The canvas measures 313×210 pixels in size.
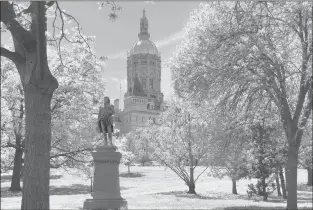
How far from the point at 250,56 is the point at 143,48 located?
154044 mm

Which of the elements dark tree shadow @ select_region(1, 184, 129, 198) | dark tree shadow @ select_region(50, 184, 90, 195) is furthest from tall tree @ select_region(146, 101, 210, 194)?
dark tree shadow @ select_region(1, 184, 129, 198)

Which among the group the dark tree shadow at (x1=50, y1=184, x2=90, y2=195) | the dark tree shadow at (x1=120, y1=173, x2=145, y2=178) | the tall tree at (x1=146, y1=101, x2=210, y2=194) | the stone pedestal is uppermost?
the tall tree at (x1=146, y1=101, x2=210, y2=194)

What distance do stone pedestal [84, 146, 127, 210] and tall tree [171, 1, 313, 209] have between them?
4.79 metres

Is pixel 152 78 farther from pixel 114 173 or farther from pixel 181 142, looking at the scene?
pixel 114 173

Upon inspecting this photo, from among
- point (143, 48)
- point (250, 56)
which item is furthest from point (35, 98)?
point (143, 48)

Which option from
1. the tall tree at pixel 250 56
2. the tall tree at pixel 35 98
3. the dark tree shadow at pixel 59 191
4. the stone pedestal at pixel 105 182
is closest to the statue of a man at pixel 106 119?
the stone pedestal at pixel 105 182

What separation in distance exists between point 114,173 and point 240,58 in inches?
255

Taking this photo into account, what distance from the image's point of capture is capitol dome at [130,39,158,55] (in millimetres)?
168750

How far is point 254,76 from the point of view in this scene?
56.2 ft

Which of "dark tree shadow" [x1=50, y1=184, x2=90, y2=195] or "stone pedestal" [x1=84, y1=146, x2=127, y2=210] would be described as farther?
"dark tree shadow" [x1=50, y1=184, x2=90, y2=195]

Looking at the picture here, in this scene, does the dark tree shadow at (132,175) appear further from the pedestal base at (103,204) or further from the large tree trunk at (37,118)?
the large tree trunk at (37,118)

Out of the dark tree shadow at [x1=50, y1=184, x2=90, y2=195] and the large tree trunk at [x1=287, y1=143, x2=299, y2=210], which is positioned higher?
the large tree trunk at [x1=287, y1=143, x2=299, y2=210]

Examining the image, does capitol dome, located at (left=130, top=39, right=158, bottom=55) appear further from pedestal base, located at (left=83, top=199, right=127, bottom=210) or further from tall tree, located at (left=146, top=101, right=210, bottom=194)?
pedestal base, located at (left=83, top=199, right=127, bottom=210)

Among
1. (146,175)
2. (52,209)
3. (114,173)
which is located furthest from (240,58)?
(146,175)
